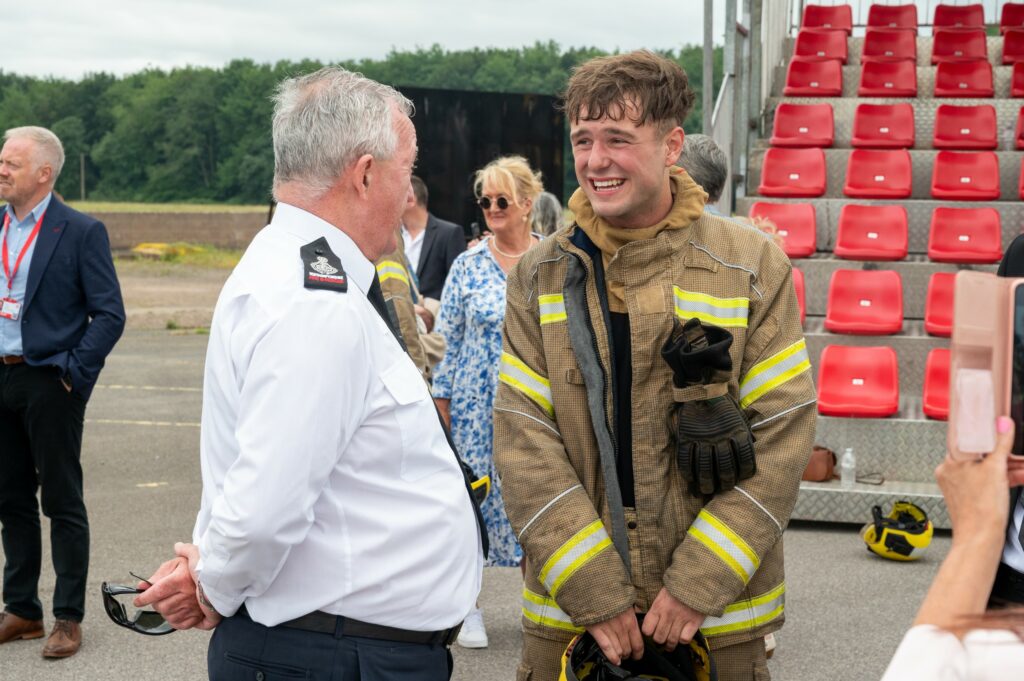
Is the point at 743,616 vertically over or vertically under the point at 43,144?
under

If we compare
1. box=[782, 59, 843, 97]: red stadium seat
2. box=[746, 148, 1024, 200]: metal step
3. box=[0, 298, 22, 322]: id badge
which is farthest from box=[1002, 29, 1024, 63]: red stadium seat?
box=[0, 298, 22, 322]: id badge

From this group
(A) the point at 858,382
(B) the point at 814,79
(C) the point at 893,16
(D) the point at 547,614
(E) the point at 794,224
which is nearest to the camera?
(D) the point at 547,614

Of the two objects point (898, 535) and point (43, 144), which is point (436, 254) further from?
point (898, 535)

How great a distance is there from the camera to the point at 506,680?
457cm

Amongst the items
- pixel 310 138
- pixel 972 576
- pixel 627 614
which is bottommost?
pixel 627 614

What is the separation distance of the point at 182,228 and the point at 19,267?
149 ft

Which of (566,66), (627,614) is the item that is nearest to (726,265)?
(627,614)

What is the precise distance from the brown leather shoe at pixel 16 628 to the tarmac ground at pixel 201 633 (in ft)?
0.11

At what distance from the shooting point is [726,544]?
248cm

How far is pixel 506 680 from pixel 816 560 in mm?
2216

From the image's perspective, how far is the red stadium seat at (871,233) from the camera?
9.29m

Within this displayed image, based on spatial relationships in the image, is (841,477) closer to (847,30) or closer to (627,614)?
(627,614)

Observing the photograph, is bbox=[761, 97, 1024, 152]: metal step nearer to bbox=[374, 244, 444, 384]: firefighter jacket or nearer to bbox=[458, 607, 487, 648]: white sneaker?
bbox=[374, 244, 444, 384]: firefighter jacket

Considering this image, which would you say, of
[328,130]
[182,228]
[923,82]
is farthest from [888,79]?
[182,228]
